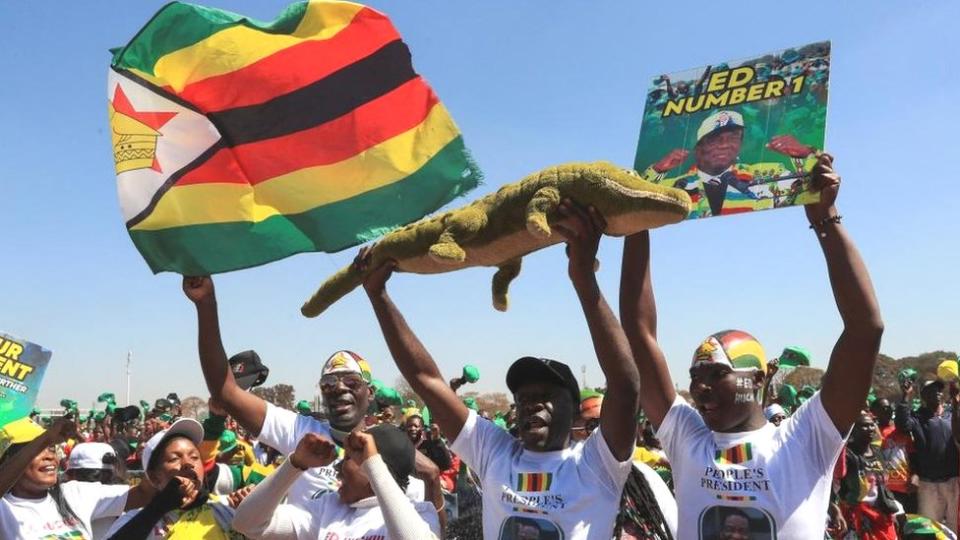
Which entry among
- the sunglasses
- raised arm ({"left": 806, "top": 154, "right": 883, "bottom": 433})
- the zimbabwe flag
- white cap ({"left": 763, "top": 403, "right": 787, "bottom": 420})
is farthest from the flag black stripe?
white cap ({"left": 763, "top": 403, "right": 787, "bottom": 420})

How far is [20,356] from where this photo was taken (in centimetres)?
477

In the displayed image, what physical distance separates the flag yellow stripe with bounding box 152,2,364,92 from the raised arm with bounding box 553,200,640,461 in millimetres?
2030

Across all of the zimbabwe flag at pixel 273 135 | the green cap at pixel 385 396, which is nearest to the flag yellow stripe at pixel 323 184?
the zimbabwe flag at pixel 273 135

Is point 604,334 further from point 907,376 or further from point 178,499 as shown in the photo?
point 907,376

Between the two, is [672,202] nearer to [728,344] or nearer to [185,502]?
[728,344]

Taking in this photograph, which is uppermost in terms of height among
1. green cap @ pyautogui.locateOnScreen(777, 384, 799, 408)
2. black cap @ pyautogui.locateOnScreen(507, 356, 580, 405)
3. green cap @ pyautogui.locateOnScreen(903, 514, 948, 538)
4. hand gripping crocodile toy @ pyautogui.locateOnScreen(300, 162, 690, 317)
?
green cap @ pyautogui.locateOnScreen(777, 384, 799, 408)

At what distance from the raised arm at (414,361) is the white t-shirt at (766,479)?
0.94 meters

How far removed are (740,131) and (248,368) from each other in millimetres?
3937

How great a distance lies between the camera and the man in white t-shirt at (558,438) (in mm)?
2701

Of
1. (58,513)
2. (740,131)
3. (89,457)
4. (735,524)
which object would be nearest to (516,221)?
(740,131)

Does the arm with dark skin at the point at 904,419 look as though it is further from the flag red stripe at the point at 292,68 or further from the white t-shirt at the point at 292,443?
the flag red stripe at the point at 292,68

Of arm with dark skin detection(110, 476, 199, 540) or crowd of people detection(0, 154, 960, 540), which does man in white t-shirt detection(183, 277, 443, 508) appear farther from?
arm with dark skin detection(110, 476, 199, 540)

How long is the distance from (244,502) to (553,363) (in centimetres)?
134

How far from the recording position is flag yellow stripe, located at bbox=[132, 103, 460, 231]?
3983mm
